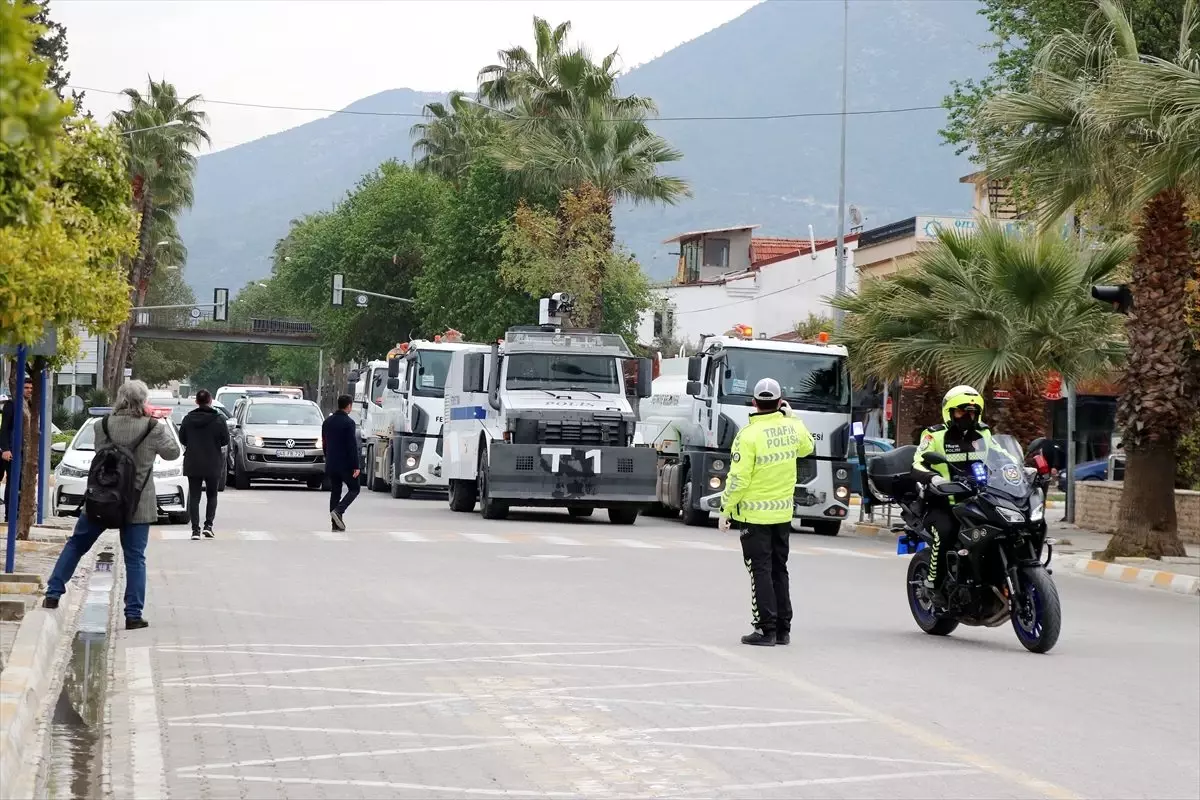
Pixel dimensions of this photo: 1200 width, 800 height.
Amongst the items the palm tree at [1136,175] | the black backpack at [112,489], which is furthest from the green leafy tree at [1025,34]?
the black backpack at [112,489]

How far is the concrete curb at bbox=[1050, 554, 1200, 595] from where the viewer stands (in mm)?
20923

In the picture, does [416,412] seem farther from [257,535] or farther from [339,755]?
[339,755]

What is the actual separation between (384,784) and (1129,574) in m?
16.2

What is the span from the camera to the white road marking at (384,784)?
762 centimetres

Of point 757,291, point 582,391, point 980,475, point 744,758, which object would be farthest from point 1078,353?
point 757,291

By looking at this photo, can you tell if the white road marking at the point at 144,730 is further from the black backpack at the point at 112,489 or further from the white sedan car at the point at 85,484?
the white sedan car at the point at 85,484

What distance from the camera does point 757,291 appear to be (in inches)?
3236

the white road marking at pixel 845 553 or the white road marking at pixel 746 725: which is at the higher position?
the white road marking at pixel 845 553

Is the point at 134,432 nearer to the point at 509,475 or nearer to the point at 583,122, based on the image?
the point at 509,475

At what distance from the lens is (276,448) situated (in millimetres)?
38062

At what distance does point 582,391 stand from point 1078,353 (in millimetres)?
7408

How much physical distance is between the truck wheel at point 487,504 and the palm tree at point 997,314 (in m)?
6.19

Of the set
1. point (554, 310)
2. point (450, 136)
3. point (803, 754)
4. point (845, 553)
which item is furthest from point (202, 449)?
point (450, 136)

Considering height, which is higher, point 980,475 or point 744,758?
point 980,475
